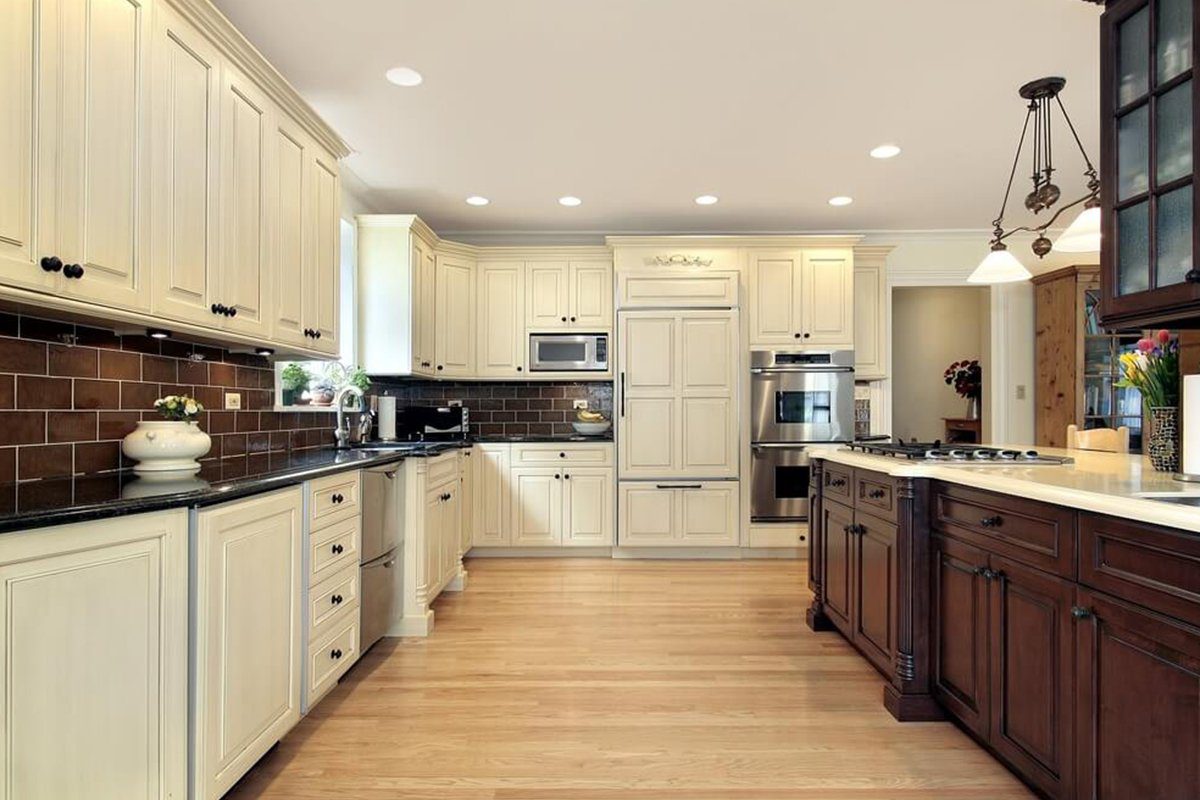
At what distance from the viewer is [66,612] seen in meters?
1.28

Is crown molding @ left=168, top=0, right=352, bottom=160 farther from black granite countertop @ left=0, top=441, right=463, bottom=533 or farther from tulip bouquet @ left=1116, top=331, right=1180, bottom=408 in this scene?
tulip bouquet @ left=1116, top=331, right=1180, bottom=408

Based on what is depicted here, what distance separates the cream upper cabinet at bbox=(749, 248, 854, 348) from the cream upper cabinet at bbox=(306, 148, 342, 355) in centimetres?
302

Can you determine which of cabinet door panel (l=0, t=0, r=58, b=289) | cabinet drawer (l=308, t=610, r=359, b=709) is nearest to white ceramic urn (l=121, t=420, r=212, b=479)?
cabinet door panel (l=0, t=0, r=58, b=289)

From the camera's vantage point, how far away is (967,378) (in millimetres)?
6160

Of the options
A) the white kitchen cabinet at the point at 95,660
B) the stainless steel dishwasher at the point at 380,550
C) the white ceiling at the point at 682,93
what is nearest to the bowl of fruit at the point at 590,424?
the white ceiling at the point at 682,93

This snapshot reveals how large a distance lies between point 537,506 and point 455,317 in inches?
62.4

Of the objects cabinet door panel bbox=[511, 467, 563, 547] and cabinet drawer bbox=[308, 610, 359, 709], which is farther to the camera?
cabinet door panel bbox=[511, 467, 563, 547]

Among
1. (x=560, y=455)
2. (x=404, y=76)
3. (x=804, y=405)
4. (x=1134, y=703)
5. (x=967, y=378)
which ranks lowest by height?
(x=1134, y=703)

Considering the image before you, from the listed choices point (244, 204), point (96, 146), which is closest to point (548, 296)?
point (244, 204)

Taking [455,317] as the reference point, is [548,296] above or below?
above

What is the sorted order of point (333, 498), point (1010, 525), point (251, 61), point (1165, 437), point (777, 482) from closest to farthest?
1. point (1010, 525)
2. point (1165, 437)
3. point (251, 61)
4. point (333, 498)
5. point (777, 482)

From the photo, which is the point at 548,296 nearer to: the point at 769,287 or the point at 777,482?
the point at 769,287

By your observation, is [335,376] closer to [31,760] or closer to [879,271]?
[31,760]

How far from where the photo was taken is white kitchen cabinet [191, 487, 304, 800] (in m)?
1.58
